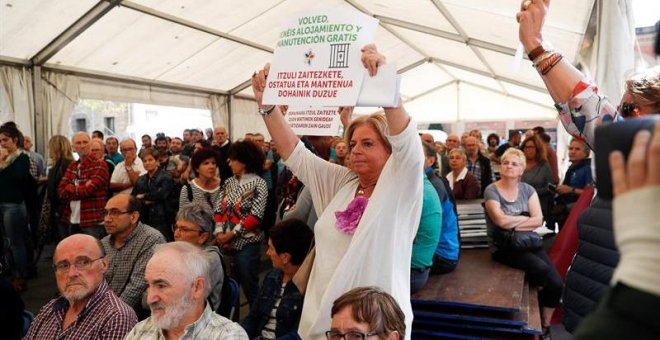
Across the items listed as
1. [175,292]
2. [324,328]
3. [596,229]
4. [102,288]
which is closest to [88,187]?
[102,288]

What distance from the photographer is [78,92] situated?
7988mm

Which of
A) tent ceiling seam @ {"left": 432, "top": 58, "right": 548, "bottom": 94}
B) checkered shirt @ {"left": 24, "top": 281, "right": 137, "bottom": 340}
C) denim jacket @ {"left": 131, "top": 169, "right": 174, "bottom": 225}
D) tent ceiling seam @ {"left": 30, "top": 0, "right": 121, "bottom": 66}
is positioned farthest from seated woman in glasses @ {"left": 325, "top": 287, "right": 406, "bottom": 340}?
tent ceiling seam @ {"left": 432, "top": 58, "right": 548, "bottom": 94}

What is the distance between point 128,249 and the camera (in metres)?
3.01

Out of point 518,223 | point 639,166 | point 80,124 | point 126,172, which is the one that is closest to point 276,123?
point 639,166

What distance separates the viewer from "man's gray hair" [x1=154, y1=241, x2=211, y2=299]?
6.56 feet

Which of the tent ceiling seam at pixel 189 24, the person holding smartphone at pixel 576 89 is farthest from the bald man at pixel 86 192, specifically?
the person holding smartphone at pixel 576 89

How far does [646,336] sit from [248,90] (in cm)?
1187

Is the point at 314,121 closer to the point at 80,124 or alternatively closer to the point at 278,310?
the point at 278,310

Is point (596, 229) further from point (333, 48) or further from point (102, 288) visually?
point (102, 288)

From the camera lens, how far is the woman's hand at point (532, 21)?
4.56 feet

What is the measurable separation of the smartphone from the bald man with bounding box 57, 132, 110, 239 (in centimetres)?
481

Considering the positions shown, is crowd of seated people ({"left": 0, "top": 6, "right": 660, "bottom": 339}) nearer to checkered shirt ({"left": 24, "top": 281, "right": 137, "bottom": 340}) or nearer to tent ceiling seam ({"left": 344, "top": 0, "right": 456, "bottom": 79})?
checkered shirt ({"left": 24, "top": 281, "right": 137, "bottom": 340})

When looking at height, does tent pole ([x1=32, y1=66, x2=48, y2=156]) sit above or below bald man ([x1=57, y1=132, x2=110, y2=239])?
above

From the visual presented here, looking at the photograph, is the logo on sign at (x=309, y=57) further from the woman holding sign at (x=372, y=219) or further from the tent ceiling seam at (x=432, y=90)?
the tent ceiling seam at (x=432, y=90)
